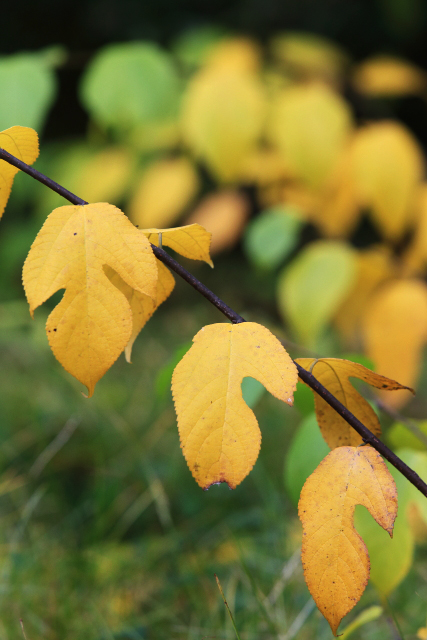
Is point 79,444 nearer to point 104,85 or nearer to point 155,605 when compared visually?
point 155,605

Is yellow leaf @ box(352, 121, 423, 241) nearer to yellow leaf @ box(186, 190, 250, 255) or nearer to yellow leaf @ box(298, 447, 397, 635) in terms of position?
yellow leaf @ box(186, 190, 250, 255)

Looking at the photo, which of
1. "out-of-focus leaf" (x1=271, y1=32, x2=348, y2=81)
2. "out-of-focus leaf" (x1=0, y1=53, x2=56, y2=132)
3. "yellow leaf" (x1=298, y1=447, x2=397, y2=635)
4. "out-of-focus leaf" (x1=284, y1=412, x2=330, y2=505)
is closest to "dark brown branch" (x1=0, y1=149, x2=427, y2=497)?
"yellow leaf" (x1=298, y1=447, x2=397, y2=635)

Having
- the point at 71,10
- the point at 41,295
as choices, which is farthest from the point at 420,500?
the point at 71,10

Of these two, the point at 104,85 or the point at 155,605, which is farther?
the point at 104,85

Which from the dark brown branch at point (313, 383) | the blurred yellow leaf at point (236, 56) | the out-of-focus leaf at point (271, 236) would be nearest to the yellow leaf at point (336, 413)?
the dark brown branch at point (313, 383)

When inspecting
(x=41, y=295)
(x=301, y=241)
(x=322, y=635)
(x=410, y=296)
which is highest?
(x=41, y=295)

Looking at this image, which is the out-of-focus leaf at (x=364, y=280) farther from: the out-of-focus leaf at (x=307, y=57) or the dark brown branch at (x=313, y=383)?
the dark brown branch at (x=313, y=383)
